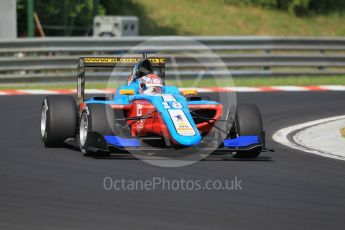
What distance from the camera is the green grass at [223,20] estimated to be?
121 feet

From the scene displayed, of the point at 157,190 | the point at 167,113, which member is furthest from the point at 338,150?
the point at 157,190

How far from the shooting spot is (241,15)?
3909 centimetres

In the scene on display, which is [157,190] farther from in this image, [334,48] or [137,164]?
[334,48]

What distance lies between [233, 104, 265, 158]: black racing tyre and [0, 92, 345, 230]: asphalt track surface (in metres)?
0.18

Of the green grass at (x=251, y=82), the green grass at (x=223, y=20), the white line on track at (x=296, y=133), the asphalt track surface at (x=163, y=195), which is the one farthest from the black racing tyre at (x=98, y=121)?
the green grass at (x=223, y=20)

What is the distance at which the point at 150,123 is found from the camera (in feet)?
36.7

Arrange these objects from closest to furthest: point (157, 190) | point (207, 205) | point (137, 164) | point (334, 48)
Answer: point (207, 205), point (157, 190), point (137, 164), point (334, 48)

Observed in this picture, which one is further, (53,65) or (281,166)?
(53,65)

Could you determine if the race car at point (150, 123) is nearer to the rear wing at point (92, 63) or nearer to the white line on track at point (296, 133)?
the rear wing at point (92, 63)

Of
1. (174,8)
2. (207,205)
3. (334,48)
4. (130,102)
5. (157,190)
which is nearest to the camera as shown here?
(207,205)

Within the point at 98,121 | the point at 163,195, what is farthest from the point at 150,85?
the point at 163,195

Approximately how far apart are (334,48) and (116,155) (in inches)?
517

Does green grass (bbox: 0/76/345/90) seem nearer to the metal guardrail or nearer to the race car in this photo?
the metal guardrail

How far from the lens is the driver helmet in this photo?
1176cm
